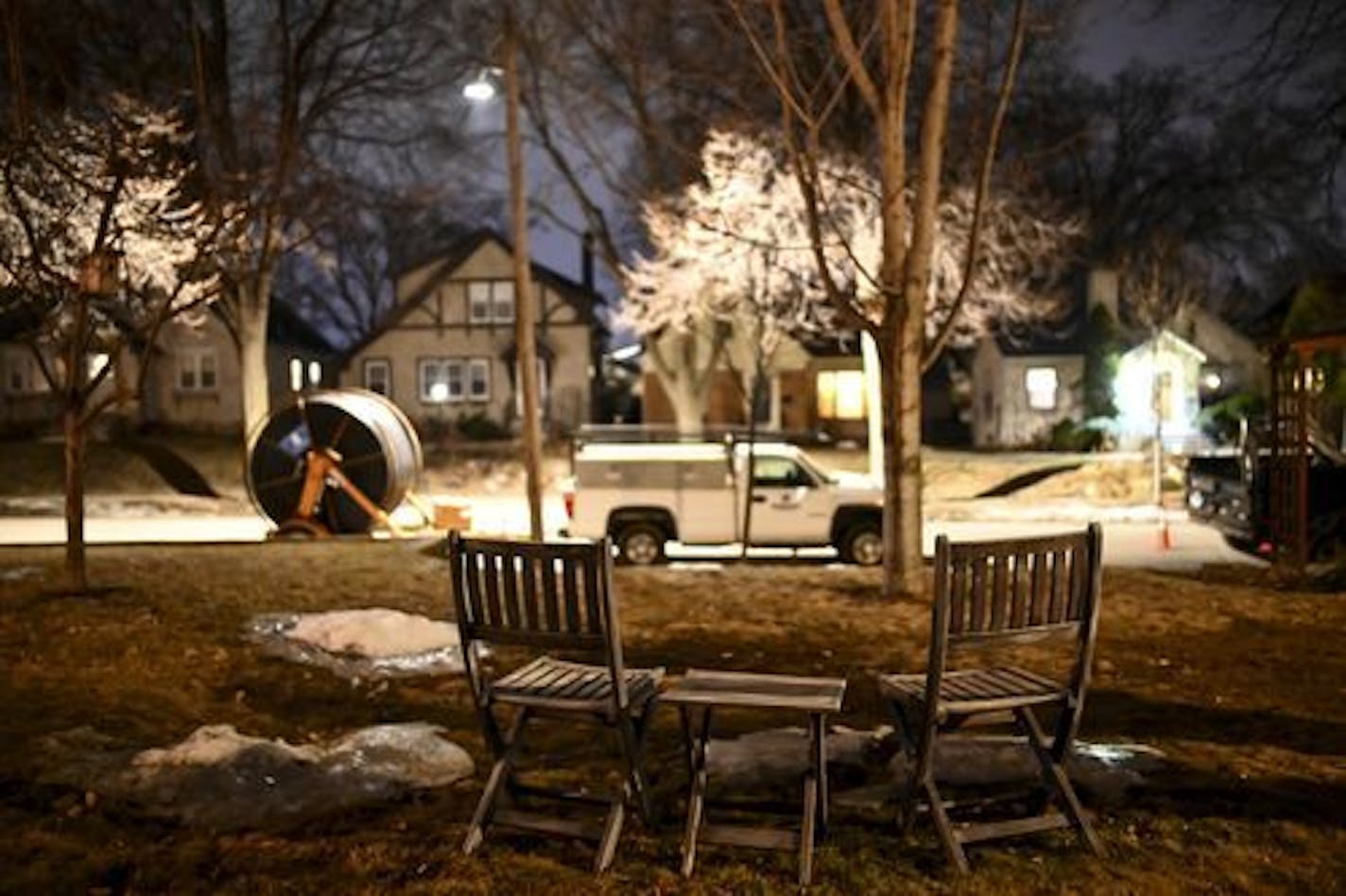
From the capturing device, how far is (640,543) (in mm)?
16719

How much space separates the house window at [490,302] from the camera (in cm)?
4469

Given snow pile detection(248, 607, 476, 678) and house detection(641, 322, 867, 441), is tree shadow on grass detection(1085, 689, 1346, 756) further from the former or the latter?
house detection(641, 322, 867, 441)

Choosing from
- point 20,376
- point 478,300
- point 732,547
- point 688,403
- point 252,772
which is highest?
point 478,300

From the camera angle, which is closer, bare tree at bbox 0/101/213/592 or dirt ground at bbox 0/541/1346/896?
dirt ground at bbox 0/541/1346/896

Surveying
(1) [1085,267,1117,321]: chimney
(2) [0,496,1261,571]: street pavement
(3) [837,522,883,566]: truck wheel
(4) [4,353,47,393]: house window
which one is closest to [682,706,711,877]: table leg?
(2) [0,496,1261,571]: street pavement

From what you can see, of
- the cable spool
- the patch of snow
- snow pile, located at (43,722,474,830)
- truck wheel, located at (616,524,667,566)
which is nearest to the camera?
snow pile, located at (43,722,474,830)

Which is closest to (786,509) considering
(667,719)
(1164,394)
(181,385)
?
(667,719)

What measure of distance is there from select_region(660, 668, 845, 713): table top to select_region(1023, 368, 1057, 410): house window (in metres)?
40.0

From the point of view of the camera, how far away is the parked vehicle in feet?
49.0

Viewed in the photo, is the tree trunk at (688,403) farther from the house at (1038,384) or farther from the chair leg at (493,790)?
the chair leg at (493,790)

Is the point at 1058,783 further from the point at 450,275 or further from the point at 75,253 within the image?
the point at 450,275

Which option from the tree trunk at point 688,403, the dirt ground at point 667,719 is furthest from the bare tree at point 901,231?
the tree trunk at point 688,403

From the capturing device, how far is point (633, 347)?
180 feet

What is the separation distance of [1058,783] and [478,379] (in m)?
41.3
